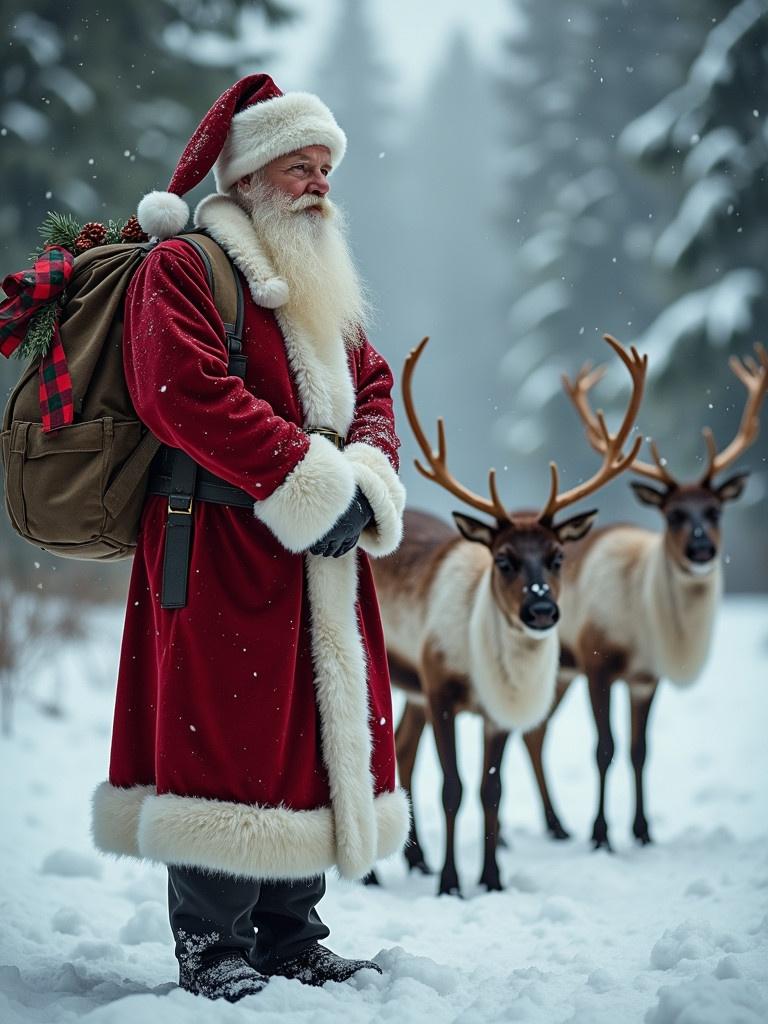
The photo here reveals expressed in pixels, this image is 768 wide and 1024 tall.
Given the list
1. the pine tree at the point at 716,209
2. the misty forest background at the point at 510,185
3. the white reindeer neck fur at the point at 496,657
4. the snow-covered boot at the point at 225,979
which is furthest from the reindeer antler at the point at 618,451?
the pine tree at the point at 716,209

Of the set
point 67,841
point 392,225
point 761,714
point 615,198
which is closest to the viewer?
point 67,841

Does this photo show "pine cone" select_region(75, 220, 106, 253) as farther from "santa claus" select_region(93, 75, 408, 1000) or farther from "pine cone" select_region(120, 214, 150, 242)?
"santa claus" select_region(93, 75, 408, 1000)

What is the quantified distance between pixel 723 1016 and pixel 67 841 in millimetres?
3475

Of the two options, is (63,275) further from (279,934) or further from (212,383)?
(279,934)

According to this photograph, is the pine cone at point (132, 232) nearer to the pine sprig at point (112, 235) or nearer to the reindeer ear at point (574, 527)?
the pine sprig at point (112, 235)

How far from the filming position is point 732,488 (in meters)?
5.79

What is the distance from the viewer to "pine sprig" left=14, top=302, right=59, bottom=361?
2795 millimetres

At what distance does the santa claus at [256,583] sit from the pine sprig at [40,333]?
0.20 m

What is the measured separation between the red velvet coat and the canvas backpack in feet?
0.21

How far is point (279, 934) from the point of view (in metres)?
2.98

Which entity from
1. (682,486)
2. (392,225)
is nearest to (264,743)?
(682,486)

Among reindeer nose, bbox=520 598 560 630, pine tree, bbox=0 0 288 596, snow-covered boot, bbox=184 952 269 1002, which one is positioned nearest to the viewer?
snow-covered boot, bbox=184 952 269 1002

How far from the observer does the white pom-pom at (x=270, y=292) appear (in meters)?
2.90

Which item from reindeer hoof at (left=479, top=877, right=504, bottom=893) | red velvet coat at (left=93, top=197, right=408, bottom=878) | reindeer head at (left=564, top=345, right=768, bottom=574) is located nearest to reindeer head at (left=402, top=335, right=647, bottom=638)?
reindeer head at (left=564, top=345, right=768, bottom=574)
